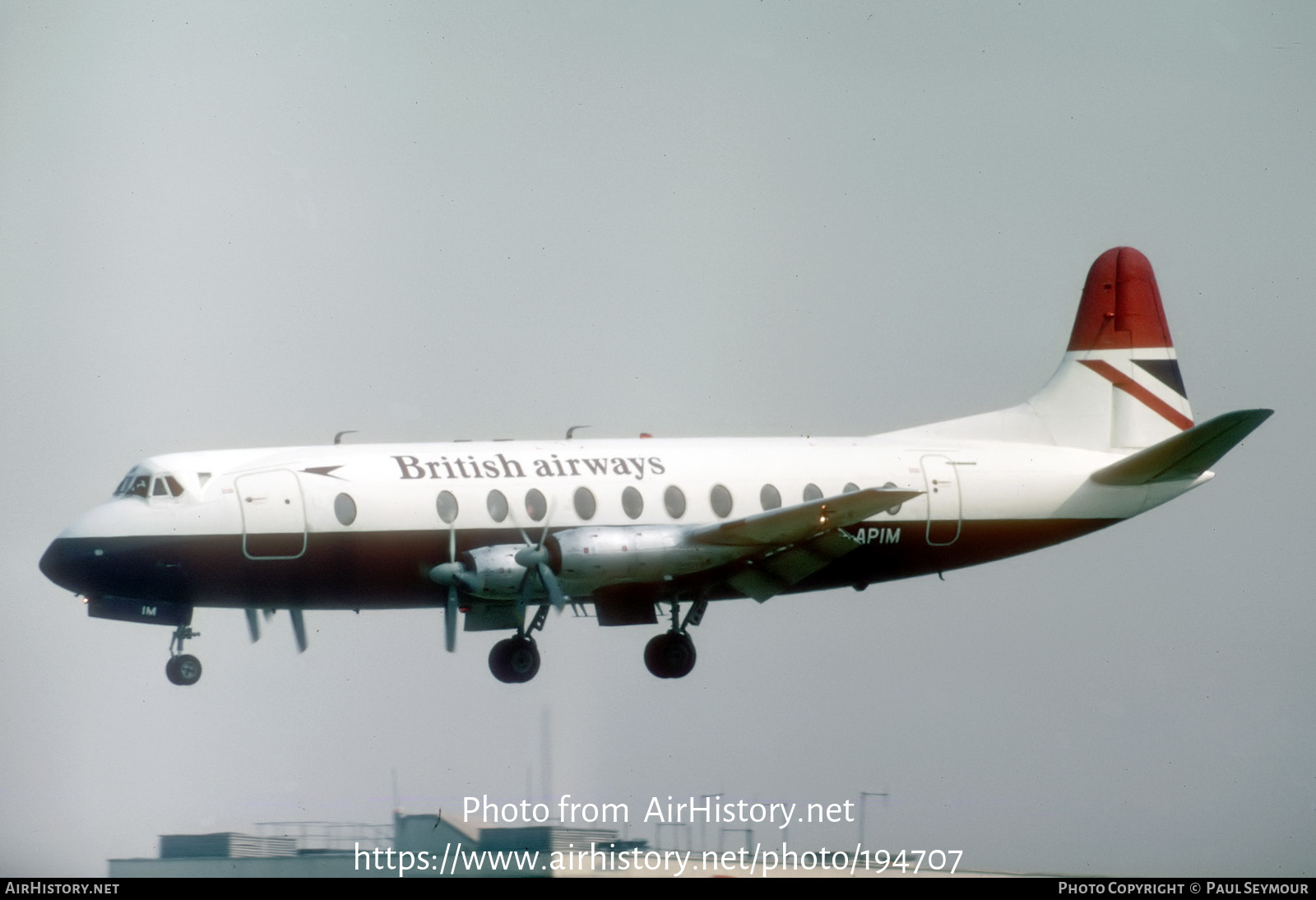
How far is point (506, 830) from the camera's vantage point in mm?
39250

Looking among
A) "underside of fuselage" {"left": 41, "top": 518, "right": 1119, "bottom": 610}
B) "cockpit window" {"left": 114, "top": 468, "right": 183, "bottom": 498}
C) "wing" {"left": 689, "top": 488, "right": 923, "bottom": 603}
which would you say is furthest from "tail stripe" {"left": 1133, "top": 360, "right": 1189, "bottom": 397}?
"cockpit window" {"left": 114, "top": 468, "right": 183, "bottom": 498}

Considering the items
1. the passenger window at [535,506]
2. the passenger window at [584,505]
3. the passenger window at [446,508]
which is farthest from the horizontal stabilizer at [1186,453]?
the passenger window at [446,508]

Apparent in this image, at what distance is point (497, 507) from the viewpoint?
32688 mm

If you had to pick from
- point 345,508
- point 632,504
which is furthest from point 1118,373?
point 345,508

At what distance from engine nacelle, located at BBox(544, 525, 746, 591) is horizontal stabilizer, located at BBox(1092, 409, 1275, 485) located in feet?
26.6

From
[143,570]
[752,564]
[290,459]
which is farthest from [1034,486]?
[143,570]

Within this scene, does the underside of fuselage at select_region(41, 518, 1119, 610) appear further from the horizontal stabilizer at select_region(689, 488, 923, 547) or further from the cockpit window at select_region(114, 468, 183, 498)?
the horizontal stabilizer at select_region(689, 488, 923, 547)

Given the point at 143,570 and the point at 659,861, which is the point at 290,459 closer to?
the point at 143,570

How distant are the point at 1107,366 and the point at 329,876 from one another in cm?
1800

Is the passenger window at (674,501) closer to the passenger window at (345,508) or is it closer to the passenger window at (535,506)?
the passenger window at (535,506)

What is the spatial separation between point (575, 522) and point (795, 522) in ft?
12.2

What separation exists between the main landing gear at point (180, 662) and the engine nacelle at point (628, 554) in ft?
21.7

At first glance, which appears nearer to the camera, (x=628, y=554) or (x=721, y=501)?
(x=628, y=554)

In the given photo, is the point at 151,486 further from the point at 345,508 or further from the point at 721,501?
the point at 721,501
